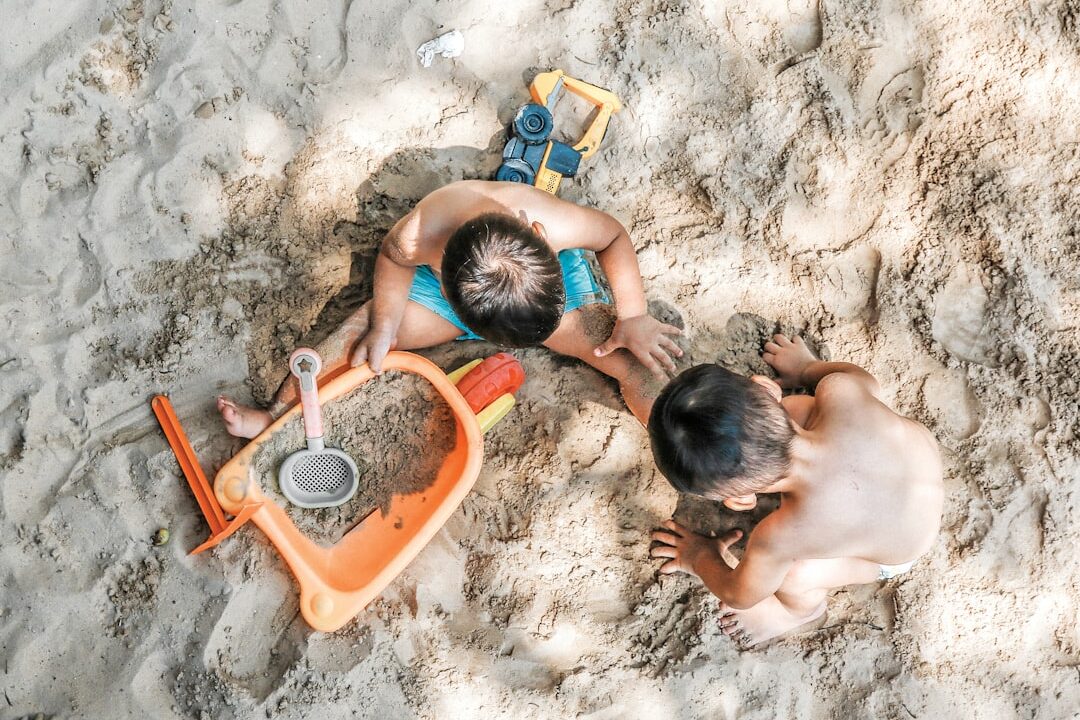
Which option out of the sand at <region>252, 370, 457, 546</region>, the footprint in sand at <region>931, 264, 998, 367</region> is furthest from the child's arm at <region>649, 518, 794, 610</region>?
the footprint in sand at <region>931, 264, 998, 367</region>

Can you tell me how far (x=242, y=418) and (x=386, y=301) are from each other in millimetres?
367

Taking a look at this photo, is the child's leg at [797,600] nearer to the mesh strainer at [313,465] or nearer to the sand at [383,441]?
the sand at [383,441]

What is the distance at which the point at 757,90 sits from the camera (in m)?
1.71

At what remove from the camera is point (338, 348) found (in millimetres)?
1573

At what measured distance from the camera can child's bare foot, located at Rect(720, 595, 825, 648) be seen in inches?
60.8

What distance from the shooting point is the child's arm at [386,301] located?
1535mm

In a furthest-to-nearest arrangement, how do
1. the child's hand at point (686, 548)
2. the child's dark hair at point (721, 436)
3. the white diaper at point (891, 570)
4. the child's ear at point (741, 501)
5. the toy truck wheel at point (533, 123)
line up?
1. the toy truck wheel at point (533, 123)
2. the child's hand at point (686, 548)
3. the white diaper at point (891, 570)
4. the child's ear at point (741, 501)
5. the child's dark hair at point (721, 436)

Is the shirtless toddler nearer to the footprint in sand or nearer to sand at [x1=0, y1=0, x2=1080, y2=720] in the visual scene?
sand at [x1=0, y1=0, x2=1080, y2=720]

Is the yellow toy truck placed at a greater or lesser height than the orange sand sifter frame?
greater

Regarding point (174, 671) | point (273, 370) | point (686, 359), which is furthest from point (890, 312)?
point (174, 671)

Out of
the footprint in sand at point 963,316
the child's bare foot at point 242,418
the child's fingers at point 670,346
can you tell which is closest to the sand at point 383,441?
the child's bare foot at point 242,418

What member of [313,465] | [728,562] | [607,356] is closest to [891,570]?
[728,562]

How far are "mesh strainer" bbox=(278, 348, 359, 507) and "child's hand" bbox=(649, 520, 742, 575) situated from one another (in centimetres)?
65

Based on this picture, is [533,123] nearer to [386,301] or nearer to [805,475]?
[386,301]
